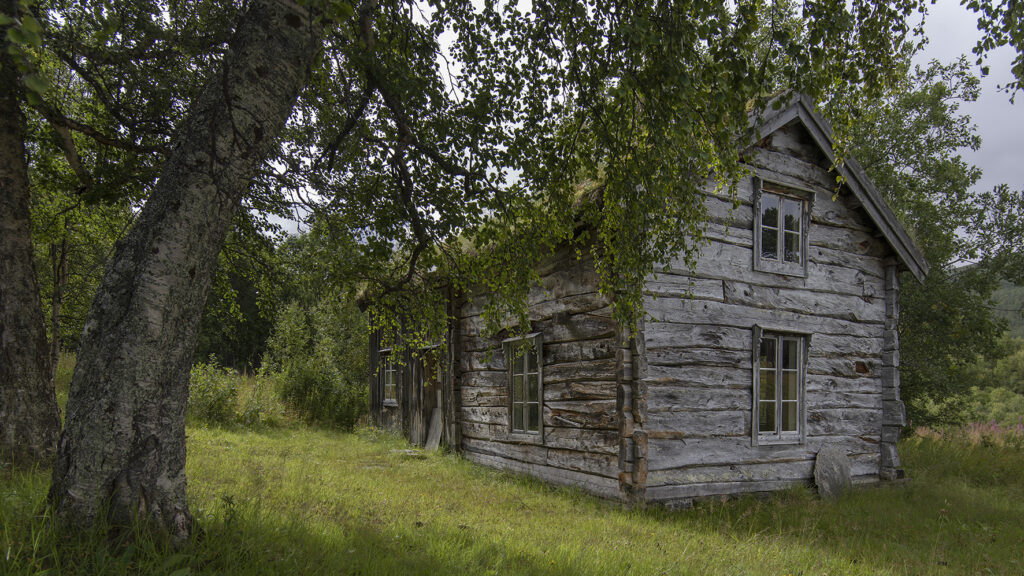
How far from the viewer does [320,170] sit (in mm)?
6191

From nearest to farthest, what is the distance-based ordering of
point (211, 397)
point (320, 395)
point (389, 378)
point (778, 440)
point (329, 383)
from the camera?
1. point (778, 440)
2. point (211, 397)
3. point (389, 378)
4. point (320, 395)
5. point (329, 383)

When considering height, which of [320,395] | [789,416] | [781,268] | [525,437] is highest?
[781,268]

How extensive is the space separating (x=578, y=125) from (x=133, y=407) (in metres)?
4.11

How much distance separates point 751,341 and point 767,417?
3.96 feet

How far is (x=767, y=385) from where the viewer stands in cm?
861

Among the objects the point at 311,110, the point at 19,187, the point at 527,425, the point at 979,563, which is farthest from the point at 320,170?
the point at 979,563

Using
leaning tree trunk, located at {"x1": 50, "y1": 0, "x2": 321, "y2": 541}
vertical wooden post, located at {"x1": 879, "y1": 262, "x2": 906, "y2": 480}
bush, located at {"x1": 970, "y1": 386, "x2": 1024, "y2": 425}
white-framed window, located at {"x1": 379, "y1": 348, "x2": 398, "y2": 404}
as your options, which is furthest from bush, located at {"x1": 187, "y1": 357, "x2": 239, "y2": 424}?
bush, located at {"x1": 970, "y1": 386, "x2": 1024, "y2": 425}

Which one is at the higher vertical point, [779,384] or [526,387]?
[779,384]

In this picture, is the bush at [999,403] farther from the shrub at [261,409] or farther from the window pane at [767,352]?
the shrub at [261,409]

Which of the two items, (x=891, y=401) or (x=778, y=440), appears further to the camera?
(x=891, y=401)

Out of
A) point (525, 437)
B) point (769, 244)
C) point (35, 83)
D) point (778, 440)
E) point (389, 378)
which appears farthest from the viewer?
point (389, 378)

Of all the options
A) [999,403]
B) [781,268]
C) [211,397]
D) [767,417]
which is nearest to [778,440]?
[767,417]

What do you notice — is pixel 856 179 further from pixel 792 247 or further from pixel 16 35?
pixel 16 35

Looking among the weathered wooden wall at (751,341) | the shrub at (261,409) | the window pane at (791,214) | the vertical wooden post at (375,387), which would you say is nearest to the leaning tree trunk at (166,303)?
the weathered wooden wall at (751,341)
